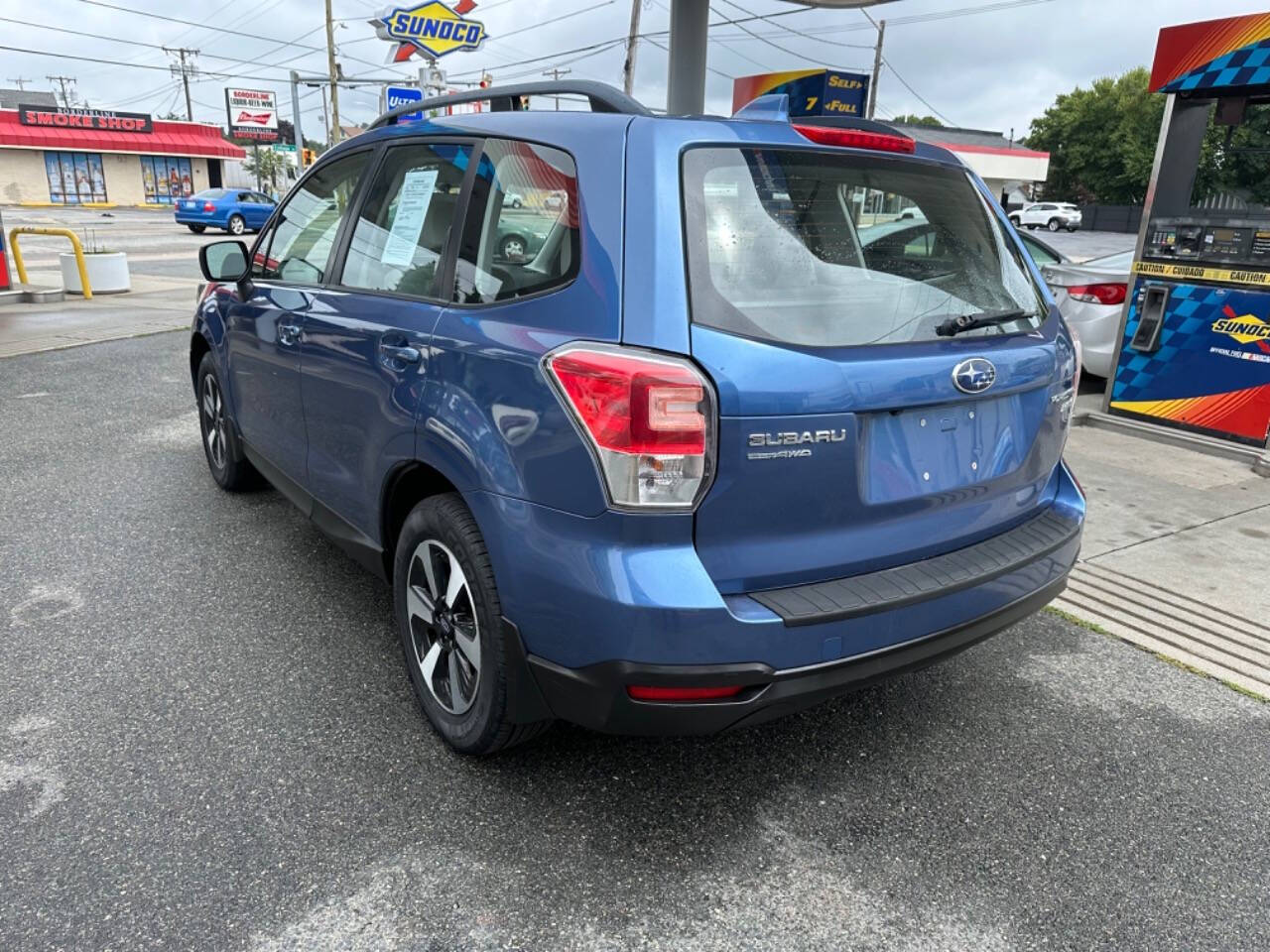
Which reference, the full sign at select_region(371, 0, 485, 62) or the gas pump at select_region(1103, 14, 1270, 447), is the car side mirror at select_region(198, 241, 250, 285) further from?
the full sign at select_region(371, 0, 485, 62)

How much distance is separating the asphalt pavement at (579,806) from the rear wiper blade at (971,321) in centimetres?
129

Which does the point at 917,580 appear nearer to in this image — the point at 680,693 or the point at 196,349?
the point at 680,693

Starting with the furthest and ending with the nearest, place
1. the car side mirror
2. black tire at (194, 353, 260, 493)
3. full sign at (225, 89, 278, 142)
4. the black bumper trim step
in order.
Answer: full sign at (225, 89, 278, 142), black tire at (194, 353, 260, 493), the car side mirror, the black bumper trim step

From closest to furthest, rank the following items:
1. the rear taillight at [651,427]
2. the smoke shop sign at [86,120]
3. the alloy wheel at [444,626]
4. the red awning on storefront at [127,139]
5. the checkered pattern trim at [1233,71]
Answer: the rear taillight at [651,427] < the alloy wheel at [444,626] < the checkered pattern trim at [1233,71] < the red awning on storefront at [127,139] < the smoke shop sign at [86,120]

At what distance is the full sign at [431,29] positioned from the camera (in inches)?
953

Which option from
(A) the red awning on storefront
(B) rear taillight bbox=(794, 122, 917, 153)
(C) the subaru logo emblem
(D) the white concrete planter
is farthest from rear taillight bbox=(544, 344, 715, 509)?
Answer: (A) the red awning on storefront

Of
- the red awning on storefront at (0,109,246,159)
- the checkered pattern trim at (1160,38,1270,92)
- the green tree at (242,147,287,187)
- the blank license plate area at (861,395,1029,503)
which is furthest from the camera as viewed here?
the green tree at (242,147,287,187)

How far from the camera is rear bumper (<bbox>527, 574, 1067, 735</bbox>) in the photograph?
6.48 feet

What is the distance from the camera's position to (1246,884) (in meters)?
2.27

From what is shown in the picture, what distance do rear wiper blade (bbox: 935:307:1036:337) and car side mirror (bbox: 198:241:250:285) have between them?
295 cm

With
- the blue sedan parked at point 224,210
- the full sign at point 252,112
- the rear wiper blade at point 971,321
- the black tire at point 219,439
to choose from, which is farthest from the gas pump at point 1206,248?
the full sign at point 252,112

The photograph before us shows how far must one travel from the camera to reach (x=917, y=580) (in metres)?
2.25

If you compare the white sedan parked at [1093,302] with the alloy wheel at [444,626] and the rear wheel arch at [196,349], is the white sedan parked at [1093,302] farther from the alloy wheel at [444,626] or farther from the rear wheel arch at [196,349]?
the alloy wheel at [444,626]

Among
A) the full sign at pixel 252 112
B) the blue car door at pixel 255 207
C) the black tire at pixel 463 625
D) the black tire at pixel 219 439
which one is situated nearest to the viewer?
the black tire at pixel 463 625
